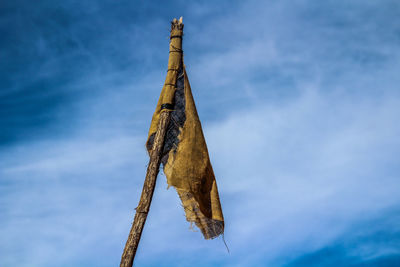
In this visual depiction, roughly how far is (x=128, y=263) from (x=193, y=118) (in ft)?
7.81

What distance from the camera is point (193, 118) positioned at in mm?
6152

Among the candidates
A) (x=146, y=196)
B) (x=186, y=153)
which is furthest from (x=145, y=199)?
(x=186, y=153)

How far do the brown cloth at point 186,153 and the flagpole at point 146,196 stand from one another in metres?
0.26

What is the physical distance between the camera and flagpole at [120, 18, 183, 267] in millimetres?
5055

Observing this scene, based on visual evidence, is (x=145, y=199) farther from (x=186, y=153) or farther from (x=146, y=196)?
(x=186, y=153)

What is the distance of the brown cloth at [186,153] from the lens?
586 cm

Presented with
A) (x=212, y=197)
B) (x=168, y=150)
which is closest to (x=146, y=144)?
(x=168, y=150)

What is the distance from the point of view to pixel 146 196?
210 inches

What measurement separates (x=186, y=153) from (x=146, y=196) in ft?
3.29

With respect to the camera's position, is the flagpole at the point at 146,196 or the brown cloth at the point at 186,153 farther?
the brown cloth at the point at 186,153

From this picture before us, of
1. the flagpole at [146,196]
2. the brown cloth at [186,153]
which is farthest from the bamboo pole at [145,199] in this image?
the brown cloth at [186,153]

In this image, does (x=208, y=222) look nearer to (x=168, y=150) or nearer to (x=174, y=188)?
(x=174, y=188)

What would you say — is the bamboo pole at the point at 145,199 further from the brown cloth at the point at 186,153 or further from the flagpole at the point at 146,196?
the brown cloth at the point at 186,153

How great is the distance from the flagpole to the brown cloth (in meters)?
0.26
